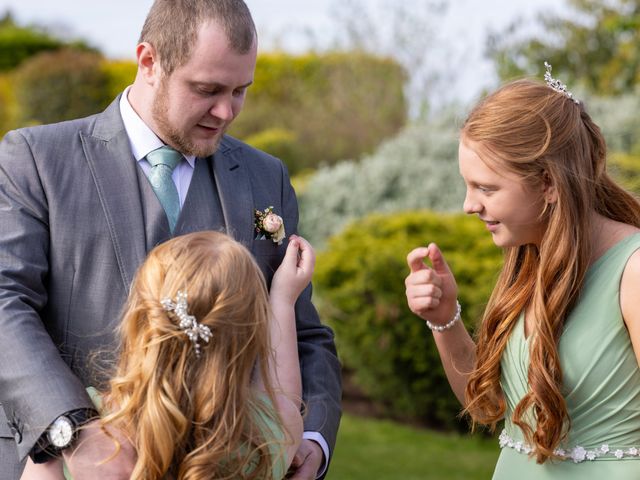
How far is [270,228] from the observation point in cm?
313

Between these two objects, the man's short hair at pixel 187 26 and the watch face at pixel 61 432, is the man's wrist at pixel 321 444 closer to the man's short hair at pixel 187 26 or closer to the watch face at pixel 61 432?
the watch face at pixel 61 432

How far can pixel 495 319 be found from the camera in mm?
3160

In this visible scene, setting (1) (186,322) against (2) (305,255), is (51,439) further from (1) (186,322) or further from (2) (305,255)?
(2) (305,255)

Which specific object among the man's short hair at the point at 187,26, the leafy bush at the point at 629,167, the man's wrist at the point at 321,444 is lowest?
the leafy bush at the point at 629,167

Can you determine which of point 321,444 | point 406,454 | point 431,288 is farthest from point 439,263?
point 406,454

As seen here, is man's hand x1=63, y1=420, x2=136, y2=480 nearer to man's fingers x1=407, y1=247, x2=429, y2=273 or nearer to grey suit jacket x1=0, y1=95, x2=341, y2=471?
grey suit jacket x1=0, y1=95, x2=341, y2=471

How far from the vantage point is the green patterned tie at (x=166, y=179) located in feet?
9.92

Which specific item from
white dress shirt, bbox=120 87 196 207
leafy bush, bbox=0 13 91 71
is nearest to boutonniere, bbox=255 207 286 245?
white dress shirt, bbox=120 87 196 207

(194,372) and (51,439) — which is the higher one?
(194,372)

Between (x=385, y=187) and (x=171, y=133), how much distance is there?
24.2 feet

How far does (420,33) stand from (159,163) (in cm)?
1261

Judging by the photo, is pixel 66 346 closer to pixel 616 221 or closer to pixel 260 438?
pixel 260 438

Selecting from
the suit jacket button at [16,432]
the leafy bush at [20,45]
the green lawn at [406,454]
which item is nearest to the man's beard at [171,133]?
the suit jacket button at [16,432]

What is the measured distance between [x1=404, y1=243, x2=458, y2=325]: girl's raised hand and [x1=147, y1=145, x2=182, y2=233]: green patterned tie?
73 cm
